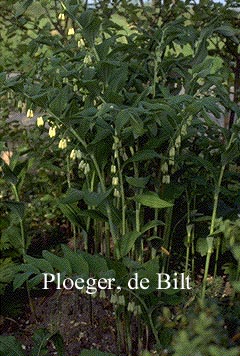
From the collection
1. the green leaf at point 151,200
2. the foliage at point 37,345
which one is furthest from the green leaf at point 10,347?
the green leaf at point 151,200

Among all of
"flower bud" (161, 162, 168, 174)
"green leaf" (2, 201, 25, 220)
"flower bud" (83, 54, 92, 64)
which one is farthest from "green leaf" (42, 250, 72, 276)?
"flower bud" (83, 54, 92, 64)

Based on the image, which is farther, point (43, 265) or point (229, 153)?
point (229, 153)

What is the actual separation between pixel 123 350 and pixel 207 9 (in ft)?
6.58

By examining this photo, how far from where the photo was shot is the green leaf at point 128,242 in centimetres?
262

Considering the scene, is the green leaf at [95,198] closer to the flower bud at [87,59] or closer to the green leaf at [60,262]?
the green leaf at [60,262]

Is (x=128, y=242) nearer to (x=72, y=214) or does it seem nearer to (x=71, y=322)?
(x=72, y=214)

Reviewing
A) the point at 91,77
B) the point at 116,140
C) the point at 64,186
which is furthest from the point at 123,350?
the point at 64,186

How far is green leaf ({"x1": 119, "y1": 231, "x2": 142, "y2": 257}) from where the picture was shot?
8.60 feet

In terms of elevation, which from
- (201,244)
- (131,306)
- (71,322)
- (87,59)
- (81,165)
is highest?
(87,59)

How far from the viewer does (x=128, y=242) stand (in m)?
2.64

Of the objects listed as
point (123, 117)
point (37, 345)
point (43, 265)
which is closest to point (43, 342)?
point (37, 345)

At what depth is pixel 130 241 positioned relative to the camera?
8.64 feet

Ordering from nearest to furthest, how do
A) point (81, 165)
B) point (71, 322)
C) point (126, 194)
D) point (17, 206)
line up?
point (81, 165) < point (126, 194) < point (17, 206) < point (71, 322)

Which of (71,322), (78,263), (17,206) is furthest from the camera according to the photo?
(71,322)
